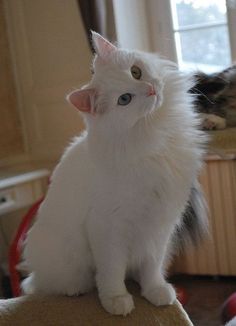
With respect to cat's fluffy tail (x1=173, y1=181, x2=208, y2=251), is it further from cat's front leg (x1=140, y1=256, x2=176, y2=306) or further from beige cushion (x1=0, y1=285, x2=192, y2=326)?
beige cushion (x1=0, y1=285, x2=192, y2=326)

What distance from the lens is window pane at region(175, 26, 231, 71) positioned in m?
2.51

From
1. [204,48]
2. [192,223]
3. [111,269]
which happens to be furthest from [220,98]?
[111,269]

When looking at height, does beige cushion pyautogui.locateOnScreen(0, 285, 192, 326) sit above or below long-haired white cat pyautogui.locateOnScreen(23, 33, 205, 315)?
below

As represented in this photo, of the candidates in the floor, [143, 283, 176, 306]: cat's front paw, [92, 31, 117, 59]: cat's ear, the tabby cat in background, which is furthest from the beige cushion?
the floor

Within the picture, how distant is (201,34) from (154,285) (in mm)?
1806

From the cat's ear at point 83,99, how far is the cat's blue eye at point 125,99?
0.18ft

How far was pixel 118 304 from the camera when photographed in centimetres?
102

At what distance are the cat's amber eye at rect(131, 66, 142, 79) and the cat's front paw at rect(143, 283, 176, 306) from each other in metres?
0.49

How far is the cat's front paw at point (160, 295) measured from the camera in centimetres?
106

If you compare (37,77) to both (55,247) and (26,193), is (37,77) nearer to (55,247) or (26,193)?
(26,193)

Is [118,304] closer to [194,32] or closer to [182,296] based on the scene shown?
[182,296]

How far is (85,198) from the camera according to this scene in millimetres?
1055

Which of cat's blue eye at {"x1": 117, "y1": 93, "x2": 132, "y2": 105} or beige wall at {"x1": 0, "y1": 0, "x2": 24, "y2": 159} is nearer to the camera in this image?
cat's blue eye at {"x1": 117, "y1": 93, "x2": 132, "y2": 105}

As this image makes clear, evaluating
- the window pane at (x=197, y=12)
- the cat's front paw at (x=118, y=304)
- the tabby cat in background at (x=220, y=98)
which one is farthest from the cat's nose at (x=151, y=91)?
the window pane at (x=197, y=12)
